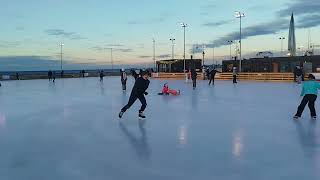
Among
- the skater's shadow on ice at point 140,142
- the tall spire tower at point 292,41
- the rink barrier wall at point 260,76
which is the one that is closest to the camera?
the skater's shadow on ice at point 140,142

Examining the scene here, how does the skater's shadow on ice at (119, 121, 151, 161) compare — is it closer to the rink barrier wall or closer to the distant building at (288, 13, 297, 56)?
the rink barrier wall

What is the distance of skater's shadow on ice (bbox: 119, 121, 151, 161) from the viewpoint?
6395mm

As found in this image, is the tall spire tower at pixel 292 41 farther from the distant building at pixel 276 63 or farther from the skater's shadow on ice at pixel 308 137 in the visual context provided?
the skater's shadow on ice at pixel 308 137

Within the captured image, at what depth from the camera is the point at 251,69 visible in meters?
71.1

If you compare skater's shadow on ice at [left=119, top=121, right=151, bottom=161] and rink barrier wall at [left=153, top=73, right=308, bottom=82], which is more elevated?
rink barrier wall at [left=153, top=73, right=308, bottom=82]

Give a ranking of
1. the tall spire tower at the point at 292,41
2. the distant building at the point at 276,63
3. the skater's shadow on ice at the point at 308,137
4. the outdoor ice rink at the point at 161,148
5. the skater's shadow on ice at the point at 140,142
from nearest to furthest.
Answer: the outdoor ice rink at the point at 161,148 → the skater's shadow on ice at the point at 140,142 → the skater's shadow on ice at the point at 308,137 → the distant building at the point at 276,63 → the tall spire tower at the point at 292,41

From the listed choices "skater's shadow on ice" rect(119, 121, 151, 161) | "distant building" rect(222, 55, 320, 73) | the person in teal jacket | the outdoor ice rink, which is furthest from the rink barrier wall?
"skater's shadow on ice" rect(119, 121, 151, 161)

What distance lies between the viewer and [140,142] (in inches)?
295

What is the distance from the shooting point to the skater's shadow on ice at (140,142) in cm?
639

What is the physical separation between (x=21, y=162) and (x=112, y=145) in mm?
1794

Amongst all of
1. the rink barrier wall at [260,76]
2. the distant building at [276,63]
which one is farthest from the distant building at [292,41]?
the rink barrier wall at [260,76]

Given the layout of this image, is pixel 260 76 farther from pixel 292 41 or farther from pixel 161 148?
pixel 292 41

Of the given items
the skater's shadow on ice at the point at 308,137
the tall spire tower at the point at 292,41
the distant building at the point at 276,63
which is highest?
the tall spire tower at the point at 292,41

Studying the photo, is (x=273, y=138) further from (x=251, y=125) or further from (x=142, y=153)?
(x=142, y=153)
